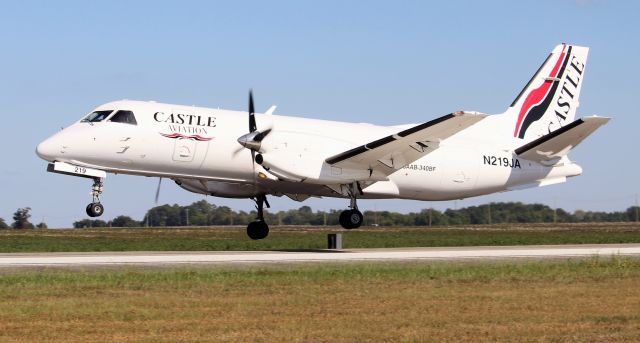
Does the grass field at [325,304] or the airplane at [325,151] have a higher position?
the airplane at [325,151]

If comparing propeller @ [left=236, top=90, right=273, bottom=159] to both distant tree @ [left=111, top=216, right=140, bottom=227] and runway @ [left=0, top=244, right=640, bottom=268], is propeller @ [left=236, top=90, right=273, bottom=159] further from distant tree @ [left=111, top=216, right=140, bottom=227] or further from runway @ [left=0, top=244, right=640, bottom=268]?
distant tree @ [left=111, top=216, right=140, bottom=227]

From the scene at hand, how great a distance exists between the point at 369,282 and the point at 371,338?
25.5 ft

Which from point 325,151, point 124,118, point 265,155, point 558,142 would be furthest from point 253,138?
point 558,142

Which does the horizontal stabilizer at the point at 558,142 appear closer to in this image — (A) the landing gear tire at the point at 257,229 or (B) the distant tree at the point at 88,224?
(A) the landing gear tire at the point at 257,229

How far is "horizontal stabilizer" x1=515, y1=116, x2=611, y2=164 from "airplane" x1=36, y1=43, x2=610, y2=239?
42 millimetres

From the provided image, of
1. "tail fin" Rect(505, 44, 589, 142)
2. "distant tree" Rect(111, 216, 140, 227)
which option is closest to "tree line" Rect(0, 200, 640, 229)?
"distant tree" Rect(111, 216, 140, 227)

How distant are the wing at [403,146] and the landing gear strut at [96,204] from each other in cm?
784

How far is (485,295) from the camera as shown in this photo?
66.8 ft

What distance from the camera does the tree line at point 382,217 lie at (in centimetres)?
7781

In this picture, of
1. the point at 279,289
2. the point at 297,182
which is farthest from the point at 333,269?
the point at 297,182

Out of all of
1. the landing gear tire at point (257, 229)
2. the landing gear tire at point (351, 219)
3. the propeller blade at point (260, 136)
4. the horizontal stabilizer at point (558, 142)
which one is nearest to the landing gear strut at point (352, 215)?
the landing gear tire at point (351, 219)

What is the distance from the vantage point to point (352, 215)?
3569cm

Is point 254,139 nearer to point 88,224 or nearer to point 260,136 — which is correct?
point 260,136

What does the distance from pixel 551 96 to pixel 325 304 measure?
24.8 meters
